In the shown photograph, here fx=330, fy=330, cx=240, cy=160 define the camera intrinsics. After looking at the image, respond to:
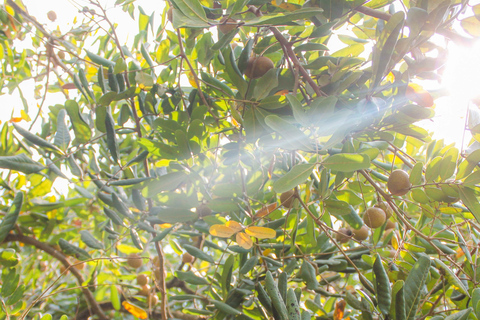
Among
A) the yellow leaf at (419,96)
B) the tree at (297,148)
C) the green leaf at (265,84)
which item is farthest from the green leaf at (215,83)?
the yellow leaf at (419,96)

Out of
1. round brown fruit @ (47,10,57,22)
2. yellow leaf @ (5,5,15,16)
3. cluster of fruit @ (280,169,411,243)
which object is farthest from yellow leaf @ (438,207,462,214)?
round brown fruit @ (47,10,57,22)

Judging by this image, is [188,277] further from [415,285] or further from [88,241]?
[415,285]

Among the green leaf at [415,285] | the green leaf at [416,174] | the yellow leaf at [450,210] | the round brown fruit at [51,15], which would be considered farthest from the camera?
the round brown fruit at [51,15]

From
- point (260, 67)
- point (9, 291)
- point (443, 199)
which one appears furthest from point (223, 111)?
point (9, 291)

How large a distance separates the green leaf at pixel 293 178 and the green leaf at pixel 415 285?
390 millimetres

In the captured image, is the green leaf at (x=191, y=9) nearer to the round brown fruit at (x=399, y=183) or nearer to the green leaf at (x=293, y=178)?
the green leaf at (x=293, y=178)

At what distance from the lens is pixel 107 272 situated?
69.7 inches

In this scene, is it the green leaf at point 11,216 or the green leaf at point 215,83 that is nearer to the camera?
the green leaf at point 215,83

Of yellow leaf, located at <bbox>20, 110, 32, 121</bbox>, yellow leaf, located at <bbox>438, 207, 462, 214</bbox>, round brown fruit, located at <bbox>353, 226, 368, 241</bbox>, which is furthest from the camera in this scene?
yellow leaf, located at <bbox>20, 110, 32, 121</bbox>

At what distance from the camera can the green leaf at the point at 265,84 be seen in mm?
896

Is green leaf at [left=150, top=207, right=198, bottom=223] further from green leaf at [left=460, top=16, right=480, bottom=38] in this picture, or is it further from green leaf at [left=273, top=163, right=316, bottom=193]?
green leaf at [left=460, top=16, right=480, bottom=38]

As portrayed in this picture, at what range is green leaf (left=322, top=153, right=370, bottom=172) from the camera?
708 mm

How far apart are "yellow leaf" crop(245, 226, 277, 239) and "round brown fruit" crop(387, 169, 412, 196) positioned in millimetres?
415

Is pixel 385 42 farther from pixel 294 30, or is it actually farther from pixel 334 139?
pixel 294 30
